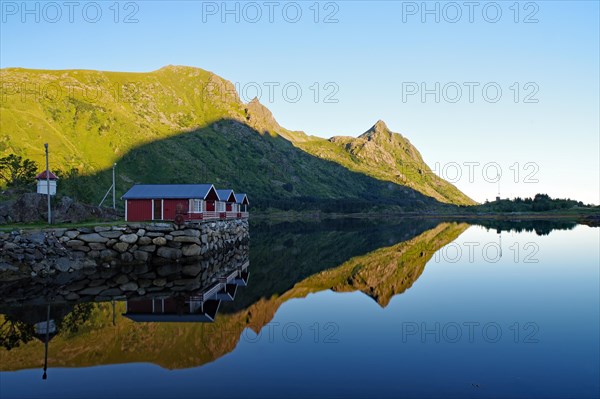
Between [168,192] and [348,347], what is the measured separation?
40.1 m

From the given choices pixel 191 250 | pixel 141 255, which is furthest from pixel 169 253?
pixel 141 255

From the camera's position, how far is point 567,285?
1350 inches

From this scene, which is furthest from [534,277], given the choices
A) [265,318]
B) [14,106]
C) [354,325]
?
[14,106]

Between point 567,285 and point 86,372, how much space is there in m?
34.3

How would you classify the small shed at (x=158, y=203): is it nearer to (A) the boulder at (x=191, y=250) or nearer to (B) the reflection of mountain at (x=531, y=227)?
(A) the boulder at (x=191, y=250)

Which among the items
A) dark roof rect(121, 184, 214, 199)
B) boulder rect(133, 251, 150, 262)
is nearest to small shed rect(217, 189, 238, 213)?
dark roof rect(121, 184, 214, 199)

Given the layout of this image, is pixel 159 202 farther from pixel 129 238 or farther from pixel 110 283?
pixel 110 283

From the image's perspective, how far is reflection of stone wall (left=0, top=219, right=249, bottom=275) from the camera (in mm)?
35938

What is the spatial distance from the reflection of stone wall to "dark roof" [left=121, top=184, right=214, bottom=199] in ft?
15.6

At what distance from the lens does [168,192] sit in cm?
5403

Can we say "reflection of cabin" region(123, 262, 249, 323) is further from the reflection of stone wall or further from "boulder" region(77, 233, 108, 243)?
"boulder" region(77, 233, 108, 243)

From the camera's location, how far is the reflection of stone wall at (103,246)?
35938 mm

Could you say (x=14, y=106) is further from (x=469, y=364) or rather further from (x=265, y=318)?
(x=469, y=364)

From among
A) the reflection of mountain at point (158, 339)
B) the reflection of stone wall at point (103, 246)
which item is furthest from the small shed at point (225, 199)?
the reflection of mountain at point (158, 339)
